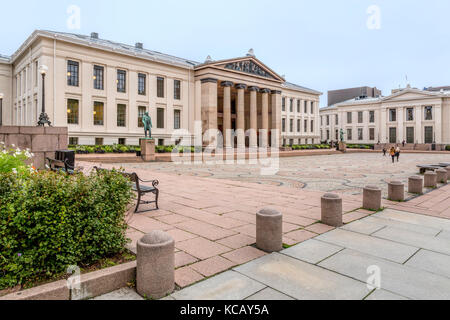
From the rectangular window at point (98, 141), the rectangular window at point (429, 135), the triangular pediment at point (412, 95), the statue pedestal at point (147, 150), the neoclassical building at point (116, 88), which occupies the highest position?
the triangular pediment at point (412, 95)

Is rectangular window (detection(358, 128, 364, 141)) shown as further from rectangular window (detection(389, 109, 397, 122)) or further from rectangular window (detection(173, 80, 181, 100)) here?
rectangular window (detection(173, 80, 181, 100))

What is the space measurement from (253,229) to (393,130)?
8087cm

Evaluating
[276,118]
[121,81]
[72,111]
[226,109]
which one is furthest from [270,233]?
[276,118]

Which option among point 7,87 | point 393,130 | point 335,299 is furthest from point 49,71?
point 393,130

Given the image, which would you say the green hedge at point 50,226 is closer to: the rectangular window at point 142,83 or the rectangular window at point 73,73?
the rectangular window at point 73,73

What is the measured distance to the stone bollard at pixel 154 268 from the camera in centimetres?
321

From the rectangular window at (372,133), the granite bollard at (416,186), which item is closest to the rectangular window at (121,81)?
the granite bollard at (416,186)

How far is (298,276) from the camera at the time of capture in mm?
3750

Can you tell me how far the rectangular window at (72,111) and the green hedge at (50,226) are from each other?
1371 inches

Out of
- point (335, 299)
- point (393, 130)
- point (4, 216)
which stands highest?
point (393, 130)

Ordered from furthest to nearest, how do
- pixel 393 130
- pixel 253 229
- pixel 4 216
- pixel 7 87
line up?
pixel 393 130
pixel 7 87
pixel 253 229
pixel 4 216

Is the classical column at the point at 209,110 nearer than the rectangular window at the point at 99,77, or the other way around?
Answer: the rectangular window at the point at 99,77

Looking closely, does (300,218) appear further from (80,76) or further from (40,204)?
(80,76)

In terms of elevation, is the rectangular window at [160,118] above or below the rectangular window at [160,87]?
below
